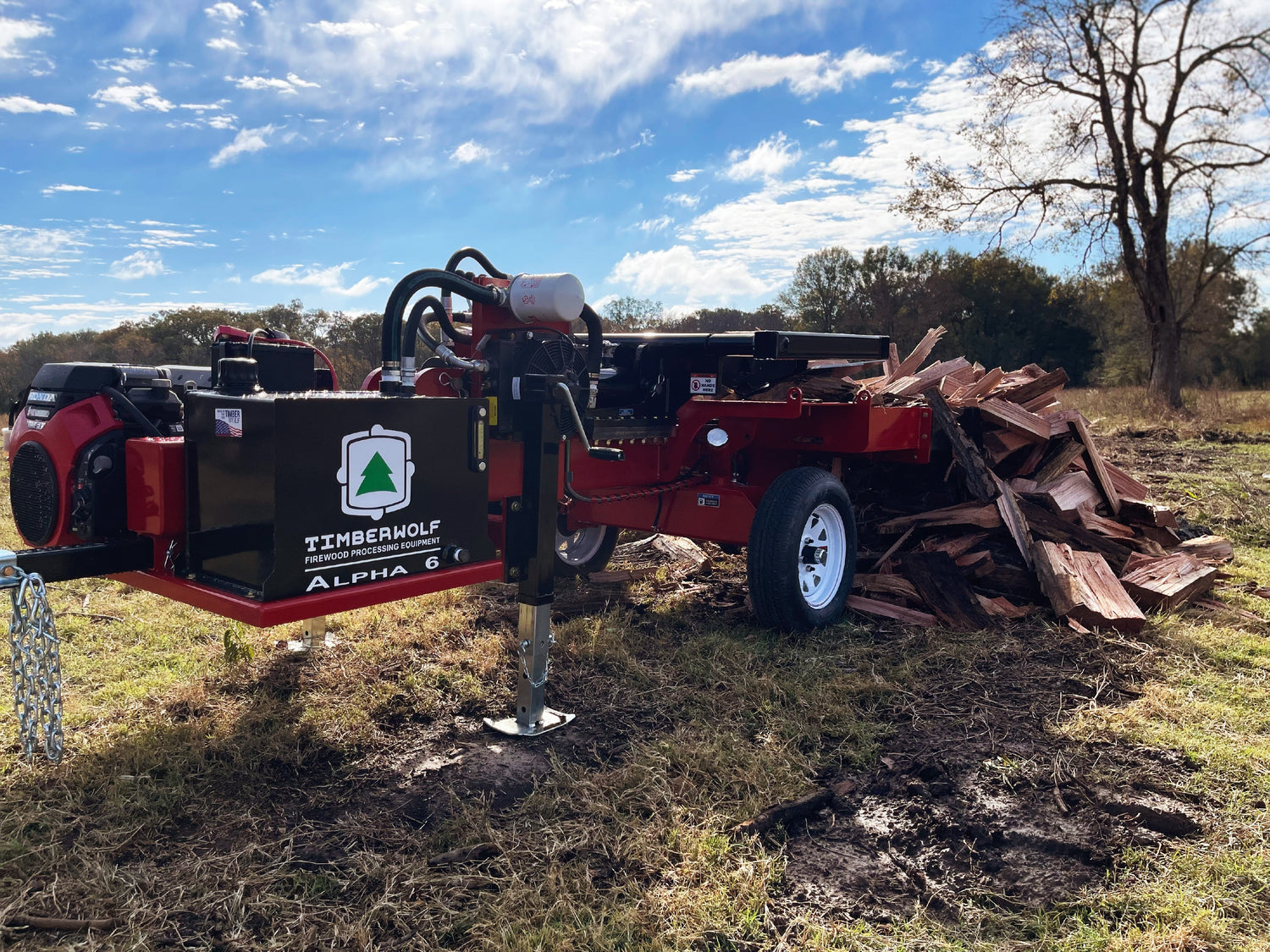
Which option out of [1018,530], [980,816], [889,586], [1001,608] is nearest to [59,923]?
[980,816]

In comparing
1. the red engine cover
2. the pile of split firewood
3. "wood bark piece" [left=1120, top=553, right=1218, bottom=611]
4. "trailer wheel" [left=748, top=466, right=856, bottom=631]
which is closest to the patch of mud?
"trailer wheel" [left=748, top=466, right=856, bottom=631]

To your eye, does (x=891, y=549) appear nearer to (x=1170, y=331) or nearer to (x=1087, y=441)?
(x=1087, y=441)

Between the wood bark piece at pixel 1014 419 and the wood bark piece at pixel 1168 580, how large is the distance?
1090mm

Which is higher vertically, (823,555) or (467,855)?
(823,555)

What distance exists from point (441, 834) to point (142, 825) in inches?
38.9

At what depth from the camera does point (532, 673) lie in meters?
3.87

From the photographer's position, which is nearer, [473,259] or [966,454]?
[473,259]

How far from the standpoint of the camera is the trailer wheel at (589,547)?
6.52 m

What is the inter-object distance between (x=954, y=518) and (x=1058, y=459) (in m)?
1.19

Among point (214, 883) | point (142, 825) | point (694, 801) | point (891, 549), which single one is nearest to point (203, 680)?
point (142, 825)

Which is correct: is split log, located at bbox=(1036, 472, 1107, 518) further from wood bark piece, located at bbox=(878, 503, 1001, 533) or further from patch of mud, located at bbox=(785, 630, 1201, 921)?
patch of mud, located at bbox=(785, 630, 1201, 921)

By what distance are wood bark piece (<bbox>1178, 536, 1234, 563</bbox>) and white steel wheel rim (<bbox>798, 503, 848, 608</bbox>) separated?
9.16 feet

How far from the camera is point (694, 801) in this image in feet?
10.6

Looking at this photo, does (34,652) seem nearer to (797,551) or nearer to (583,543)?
(797,551)
